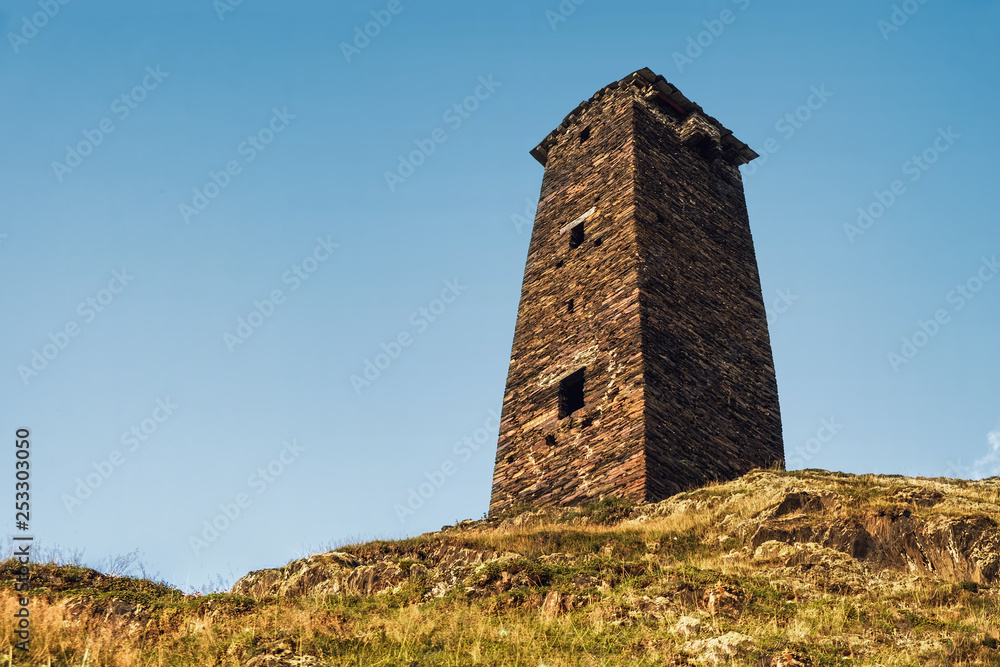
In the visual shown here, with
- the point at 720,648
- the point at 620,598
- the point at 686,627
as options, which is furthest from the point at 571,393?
the point at 720,648

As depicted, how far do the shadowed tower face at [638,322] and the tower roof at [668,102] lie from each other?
1.5 inches

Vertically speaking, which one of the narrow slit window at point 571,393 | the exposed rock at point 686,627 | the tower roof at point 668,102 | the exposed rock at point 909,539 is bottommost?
the exposed rock at point 686,627

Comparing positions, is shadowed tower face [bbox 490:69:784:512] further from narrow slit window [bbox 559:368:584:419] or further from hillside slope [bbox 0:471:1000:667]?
hillside slope [bbox 0:471:1000:667]

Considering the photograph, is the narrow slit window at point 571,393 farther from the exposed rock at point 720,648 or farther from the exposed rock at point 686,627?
the exposed rock at point 720,648

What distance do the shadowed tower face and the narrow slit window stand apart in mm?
23

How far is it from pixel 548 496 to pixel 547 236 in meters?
6.94

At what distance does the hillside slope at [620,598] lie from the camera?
22.7 feet

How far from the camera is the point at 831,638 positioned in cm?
695

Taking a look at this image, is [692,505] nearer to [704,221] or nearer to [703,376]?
[703,376]

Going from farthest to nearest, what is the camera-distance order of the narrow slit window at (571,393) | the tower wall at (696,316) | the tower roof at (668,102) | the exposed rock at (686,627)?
1. the tower roof at (668,102)
2. the narrow slit window at (571,393)
3. the tower wall at (696,316)
4. the exposed rock at (686,627)

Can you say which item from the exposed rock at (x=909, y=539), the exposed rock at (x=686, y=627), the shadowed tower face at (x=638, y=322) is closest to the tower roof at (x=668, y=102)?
the shadowed tower face at (x=638, y=322)

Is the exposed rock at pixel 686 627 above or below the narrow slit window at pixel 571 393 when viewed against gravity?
below

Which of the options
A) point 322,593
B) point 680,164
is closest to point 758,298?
point 680,164

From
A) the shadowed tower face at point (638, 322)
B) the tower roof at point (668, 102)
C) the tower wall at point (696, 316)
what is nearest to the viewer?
the shadowed tower face at point (638, 322)
